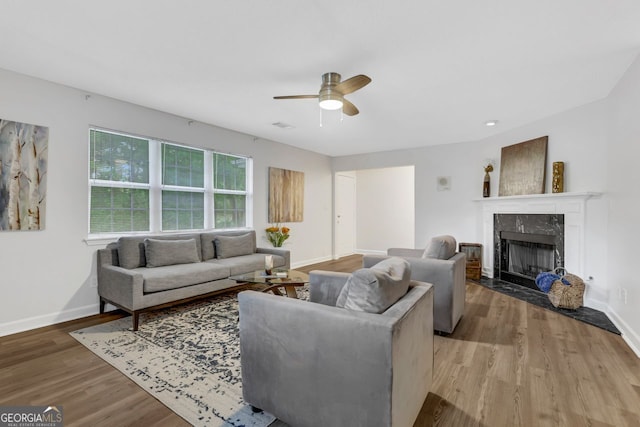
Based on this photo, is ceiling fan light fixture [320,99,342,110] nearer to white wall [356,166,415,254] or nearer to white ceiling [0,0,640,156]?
white ceiling [0,0,640,156]

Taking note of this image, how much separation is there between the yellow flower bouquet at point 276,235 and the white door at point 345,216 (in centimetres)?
200

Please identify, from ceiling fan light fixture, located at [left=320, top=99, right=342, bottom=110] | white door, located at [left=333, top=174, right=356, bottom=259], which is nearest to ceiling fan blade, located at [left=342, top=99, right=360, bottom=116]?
ceiling fan light fixture, located at [left=320, top=99, right=342, bottom=110]

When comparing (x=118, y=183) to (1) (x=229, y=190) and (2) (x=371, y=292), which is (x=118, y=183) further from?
(2) (x=371, y=292)

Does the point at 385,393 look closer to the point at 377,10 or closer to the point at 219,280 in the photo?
the point at 377,10

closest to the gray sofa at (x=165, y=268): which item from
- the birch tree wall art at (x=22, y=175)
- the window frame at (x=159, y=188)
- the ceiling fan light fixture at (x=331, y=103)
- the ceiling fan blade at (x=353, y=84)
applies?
the window frame at (x=159, y=188)

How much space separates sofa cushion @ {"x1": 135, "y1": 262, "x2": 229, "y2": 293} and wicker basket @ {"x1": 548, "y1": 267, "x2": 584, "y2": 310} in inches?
154

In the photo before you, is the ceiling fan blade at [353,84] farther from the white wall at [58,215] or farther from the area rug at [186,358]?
the white wall at [58,215]

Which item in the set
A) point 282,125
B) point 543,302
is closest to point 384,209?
point 282,125

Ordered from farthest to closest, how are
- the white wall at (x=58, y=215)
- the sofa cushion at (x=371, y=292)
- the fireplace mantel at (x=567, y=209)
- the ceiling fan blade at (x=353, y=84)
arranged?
the fireplace mantel at (x=567, y=209) → the white wall at (x=58, y=215) → the ceiling fan blade at (x=353, y=84) → the sofa cushion at (x=371, y=292)

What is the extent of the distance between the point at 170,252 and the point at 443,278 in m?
3.05

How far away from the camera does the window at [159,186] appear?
3594 millimetres

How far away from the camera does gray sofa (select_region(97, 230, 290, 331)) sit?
9.95 ft

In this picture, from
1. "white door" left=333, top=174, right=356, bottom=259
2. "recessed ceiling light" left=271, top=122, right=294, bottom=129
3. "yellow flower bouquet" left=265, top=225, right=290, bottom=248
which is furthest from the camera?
"white door" left=333, top=174, right=356, bottom=259

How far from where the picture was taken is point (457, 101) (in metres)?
3.64
